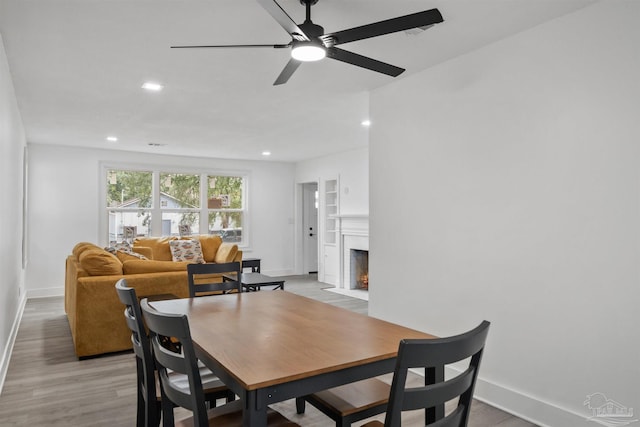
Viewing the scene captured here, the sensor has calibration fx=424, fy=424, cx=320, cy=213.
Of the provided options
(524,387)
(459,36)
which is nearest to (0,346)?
(524,387)

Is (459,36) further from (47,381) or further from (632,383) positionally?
(47,381)

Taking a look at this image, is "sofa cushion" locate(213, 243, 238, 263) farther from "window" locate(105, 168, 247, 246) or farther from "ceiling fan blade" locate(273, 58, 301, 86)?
"ceiling fan blade" locate(273, 58, 301, 86)

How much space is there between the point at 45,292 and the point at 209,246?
2.63 meters

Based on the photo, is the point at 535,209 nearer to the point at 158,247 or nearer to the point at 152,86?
the point at 152,86

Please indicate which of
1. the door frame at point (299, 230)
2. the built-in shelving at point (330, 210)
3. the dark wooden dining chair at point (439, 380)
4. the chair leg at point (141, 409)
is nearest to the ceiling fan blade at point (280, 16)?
the dark wooden dining chair at point (439, 380)

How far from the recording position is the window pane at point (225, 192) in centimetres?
849

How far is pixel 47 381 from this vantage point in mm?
3287

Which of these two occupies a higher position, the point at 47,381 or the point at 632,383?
the point at 632,383

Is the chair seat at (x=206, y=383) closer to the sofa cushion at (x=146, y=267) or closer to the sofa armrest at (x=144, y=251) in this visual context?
the sofa cushion at (x=146, y=267)

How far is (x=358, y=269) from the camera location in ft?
24.5

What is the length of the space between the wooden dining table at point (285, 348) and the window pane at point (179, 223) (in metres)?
6.04

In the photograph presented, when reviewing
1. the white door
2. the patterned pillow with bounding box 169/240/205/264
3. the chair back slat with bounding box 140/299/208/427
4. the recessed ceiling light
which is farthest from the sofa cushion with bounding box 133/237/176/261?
the chair back slat with bounding box 140/299/208/427

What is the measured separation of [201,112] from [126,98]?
816 millimetres

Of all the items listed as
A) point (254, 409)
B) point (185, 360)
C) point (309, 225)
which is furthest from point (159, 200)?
point (254, 409)
